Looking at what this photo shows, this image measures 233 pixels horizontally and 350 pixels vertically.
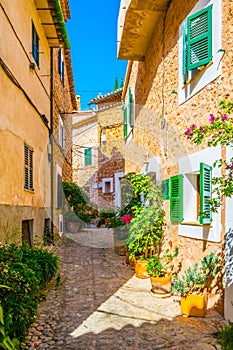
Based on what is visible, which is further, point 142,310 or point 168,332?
point 142,310

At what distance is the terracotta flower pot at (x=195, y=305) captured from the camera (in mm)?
4383

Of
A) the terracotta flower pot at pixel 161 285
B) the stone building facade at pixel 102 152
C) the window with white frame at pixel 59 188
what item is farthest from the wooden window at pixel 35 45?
the stone building facade at pixel 102 152

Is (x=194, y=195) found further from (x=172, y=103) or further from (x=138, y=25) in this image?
(x=138, y=25)

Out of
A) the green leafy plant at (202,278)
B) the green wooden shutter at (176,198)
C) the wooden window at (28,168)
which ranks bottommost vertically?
the green leafy plant at (202,278)

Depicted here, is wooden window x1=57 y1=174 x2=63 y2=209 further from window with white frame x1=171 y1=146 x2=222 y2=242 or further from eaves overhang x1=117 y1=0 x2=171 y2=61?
window with white frame x1=171 y1=146 x2=222 y2=242

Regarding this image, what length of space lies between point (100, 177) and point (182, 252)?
13327 mm

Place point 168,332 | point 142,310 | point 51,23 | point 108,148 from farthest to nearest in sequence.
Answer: point 108,148 < point 51,23 < point 142,310 < point 168,332

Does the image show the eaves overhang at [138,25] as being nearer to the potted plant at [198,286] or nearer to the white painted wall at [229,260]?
the white painted wall at [229,260]

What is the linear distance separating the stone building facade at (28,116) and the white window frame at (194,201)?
3050 mm

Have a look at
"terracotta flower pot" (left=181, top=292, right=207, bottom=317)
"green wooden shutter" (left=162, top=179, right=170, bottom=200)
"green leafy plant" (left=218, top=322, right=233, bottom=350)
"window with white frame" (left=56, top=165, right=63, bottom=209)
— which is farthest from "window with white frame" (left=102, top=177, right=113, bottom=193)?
"green leafy plant" (left=218, top=322, right=233, bottom=350)

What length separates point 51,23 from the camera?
887cm

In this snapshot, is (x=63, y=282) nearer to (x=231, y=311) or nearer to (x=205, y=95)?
(x=231, y=311)

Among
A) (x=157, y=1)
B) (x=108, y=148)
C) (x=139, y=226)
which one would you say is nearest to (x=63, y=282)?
(x=139, y=226)

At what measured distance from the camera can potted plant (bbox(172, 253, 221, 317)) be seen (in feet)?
14.4
